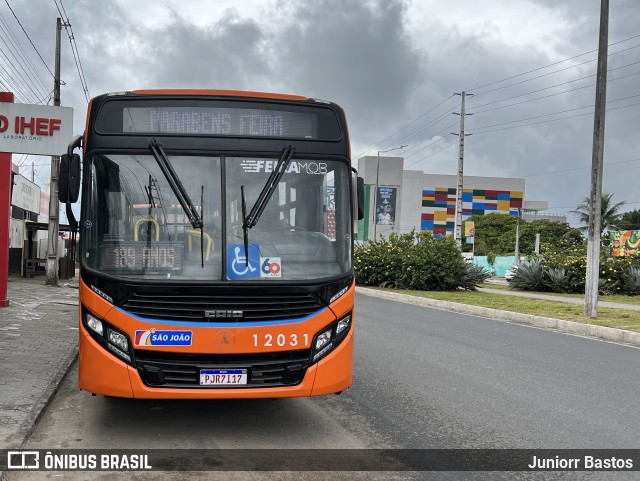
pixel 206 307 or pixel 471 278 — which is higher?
pixel 206 307

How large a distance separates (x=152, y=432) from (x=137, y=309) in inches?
48.3

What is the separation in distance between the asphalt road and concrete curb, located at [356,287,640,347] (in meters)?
3.62

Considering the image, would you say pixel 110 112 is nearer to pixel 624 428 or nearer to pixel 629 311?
pixel 624 428

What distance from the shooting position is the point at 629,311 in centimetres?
1817

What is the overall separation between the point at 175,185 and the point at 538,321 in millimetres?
12577

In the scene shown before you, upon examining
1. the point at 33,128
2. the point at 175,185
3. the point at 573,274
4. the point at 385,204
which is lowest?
the point at 573,274

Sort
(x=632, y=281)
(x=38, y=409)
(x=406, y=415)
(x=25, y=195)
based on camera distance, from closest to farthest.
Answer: (x=38, y=409) < (x=406, y=415) < (x=632, y=281) < (x=25, y=195)

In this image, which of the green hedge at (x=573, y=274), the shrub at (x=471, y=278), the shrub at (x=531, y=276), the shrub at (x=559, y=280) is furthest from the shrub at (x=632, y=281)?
the shrub at (x=471, y=278)

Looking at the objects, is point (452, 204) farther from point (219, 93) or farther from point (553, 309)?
point (219, 93)

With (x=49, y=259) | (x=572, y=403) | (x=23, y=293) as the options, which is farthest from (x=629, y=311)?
(x=49, y=259)

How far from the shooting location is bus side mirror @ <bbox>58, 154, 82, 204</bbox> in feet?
19.2

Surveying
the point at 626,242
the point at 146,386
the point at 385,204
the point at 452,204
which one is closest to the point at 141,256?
the point at 146,386

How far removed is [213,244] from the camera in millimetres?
5730

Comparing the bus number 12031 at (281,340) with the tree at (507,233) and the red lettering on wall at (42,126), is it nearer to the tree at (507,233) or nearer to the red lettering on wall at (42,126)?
the red lettering on wall at (42,126)
